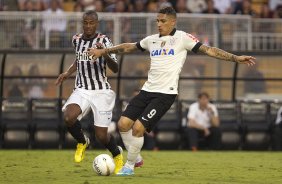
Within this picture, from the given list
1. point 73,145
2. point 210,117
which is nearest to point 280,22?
point 210,117

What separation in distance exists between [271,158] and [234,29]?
20.5ft

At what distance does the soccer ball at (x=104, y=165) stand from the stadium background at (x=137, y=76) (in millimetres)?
9610

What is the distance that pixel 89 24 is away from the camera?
14102 mm

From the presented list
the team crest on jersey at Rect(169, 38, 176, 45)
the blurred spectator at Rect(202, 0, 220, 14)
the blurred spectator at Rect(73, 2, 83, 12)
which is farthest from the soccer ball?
the blurred spectator at Rect(202, 0, 220, 14)

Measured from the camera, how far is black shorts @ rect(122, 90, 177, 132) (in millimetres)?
12820

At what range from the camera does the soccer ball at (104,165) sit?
42.3ft

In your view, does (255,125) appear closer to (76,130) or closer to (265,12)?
(265,12)

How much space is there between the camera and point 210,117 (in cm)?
2264

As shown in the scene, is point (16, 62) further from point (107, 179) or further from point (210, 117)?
point (107, 179)

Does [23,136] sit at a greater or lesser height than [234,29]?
lesser

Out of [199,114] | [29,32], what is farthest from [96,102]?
[29,32]

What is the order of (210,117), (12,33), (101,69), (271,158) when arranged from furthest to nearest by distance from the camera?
(12,33), (210,117), (271,158), (101,69)

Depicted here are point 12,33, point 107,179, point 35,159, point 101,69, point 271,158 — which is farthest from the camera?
point 12,33

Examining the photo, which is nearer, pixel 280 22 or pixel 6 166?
pixel 6 166
